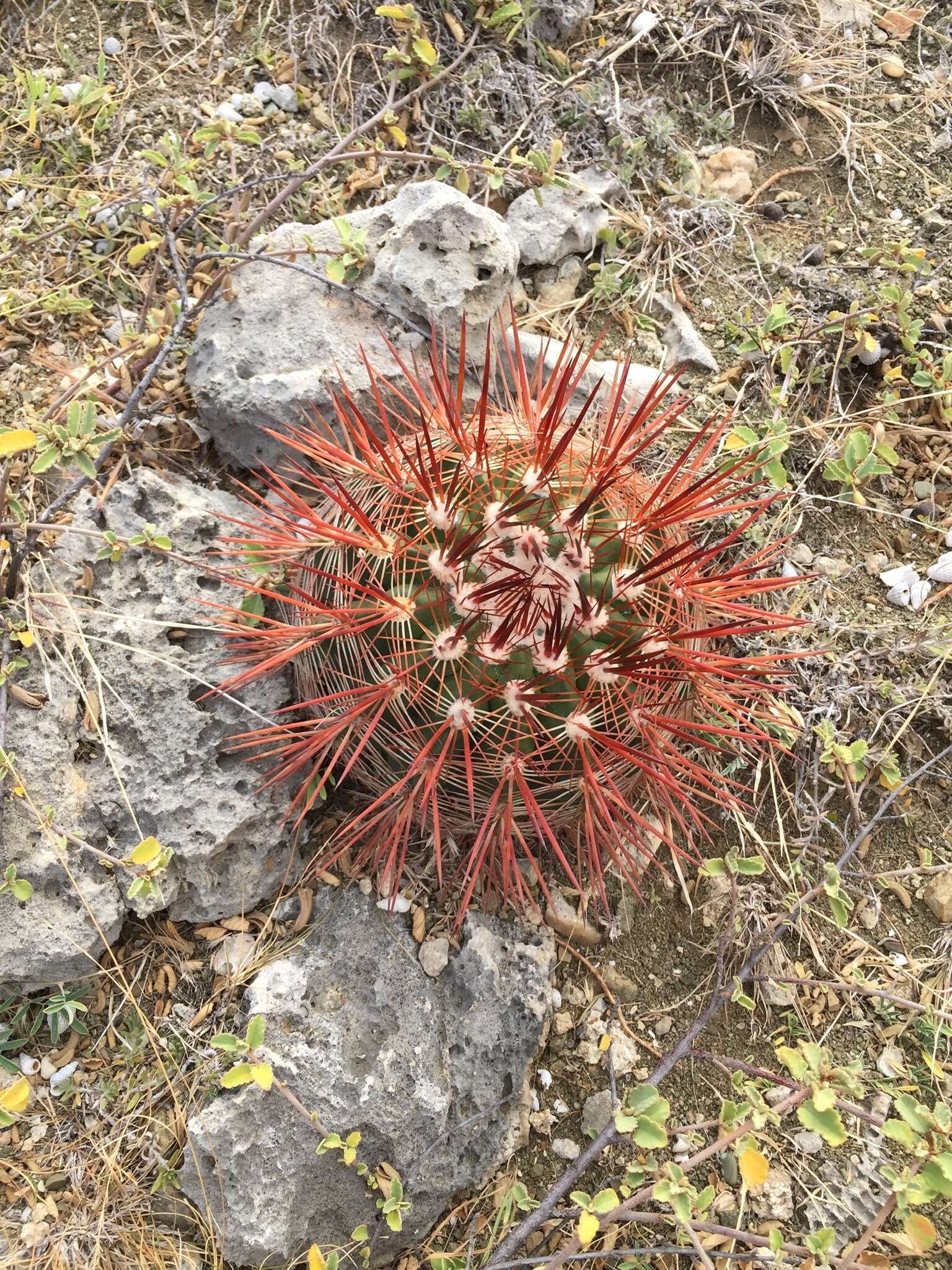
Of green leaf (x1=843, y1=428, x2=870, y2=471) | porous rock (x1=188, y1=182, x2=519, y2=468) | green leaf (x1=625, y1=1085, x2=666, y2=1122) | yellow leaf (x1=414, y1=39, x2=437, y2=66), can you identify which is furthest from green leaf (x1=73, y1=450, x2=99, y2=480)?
green leaf (x1=843, y1=428, x2=870, y2=471)

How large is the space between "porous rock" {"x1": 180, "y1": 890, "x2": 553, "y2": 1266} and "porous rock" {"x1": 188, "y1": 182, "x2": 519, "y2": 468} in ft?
3.73

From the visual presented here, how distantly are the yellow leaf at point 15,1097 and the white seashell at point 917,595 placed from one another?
7.27 ft

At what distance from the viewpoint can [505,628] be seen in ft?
4.71

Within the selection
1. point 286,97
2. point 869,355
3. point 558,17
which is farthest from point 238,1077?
point 558,17

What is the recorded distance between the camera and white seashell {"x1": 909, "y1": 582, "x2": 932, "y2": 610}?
93.8 inches

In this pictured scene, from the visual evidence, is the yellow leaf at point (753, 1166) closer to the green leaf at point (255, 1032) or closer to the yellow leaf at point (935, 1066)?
the yellow leaf at point (935, 1066)

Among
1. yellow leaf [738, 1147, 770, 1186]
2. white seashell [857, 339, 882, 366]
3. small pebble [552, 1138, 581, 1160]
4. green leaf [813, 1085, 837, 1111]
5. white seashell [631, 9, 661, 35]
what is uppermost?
white seashell [631, 9, 661, 35]

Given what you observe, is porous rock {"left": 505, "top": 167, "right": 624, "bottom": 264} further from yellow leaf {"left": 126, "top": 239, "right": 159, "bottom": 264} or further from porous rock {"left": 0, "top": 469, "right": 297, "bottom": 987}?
porous rock {"left": 0, "top": 469, "right": 297, "bottom": 987}

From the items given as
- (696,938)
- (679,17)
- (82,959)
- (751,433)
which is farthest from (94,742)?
(679,17)

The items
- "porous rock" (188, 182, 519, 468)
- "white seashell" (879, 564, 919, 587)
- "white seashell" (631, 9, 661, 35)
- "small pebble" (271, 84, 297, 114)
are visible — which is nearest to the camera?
"porous rock" (188, 182, 519, 468)

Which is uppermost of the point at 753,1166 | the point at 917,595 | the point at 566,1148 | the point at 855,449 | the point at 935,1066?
the point at 855,449

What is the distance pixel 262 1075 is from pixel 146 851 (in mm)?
449

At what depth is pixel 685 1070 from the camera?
1997 millimetres

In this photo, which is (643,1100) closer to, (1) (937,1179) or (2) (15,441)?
(1) (937,1179)
